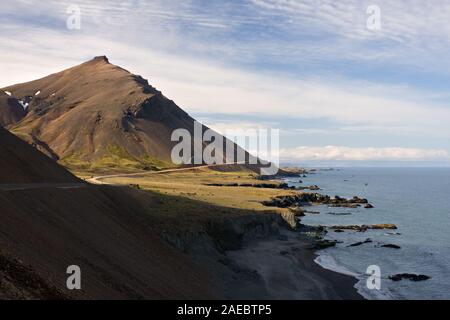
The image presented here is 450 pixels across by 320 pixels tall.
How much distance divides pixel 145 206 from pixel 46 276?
116 ft

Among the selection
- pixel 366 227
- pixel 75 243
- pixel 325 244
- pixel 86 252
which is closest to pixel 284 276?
pixel 325 244

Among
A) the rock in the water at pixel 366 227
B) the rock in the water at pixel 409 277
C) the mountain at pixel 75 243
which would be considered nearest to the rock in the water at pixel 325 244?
the rock in the water at pixel 409 277

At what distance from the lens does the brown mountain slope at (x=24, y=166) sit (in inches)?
1890

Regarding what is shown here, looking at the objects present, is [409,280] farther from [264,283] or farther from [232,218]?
[232,218]

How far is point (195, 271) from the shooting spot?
46875 mm

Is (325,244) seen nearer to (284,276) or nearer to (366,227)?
(284,276)

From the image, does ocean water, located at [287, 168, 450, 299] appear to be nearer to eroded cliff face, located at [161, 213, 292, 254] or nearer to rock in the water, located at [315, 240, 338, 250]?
rock in the water, located at [315, 240, 338, 250]

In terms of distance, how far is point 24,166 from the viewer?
2024 inches

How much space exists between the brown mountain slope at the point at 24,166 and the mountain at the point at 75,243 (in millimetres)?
109

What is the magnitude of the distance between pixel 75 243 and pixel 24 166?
19.2m

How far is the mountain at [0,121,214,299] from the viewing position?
92.5 ft

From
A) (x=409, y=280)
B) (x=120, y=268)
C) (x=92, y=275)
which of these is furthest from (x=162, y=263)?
(x=409, y=280)

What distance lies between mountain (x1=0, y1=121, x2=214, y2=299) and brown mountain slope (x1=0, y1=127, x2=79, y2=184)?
11 centimetres

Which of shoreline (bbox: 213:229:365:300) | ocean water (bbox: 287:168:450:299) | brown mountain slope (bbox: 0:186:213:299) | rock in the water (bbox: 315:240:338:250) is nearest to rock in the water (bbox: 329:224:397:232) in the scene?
ocean water (bbox: 287:168:450:299)
